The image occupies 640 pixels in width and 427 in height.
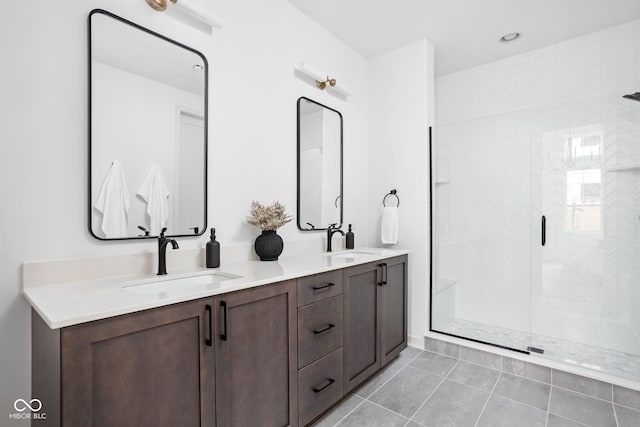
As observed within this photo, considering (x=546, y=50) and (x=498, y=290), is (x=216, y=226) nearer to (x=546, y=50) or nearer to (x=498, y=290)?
(x=498, y=290)

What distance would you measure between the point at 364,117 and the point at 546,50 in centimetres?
172

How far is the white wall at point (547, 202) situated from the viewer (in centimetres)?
223

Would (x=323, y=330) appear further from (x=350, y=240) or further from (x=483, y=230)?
(x=483, y=230)

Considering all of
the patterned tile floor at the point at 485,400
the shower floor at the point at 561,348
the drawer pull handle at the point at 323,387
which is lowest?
the patterned tile floor at the point at 485,400

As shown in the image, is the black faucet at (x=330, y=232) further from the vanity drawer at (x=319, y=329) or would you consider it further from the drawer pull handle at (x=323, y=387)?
the drawer pull handle at (x=323, y=387)

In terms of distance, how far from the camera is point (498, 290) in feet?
8.87

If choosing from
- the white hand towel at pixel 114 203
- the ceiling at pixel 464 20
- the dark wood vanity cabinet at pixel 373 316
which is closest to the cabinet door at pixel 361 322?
the dark wood vanity cabinet at pixel 373 316

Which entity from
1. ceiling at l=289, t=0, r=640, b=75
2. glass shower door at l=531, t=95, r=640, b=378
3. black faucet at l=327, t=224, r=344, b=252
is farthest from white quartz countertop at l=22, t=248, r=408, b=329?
ceiling at l=289, t=0, r=640, b=75

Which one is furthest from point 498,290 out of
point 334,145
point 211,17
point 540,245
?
point 211,17

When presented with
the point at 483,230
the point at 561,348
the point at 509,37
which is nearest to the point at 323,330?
the point at 483,230

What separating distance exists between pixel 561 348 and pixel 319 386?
1.84m

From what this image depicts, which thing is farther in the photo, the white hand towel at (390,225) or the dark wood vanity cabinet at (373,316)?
the white hand towel at (390,225)

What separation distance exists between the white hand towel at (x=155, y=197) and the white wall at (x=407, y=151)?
6.35ft

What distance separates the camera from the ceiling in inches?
93.0
